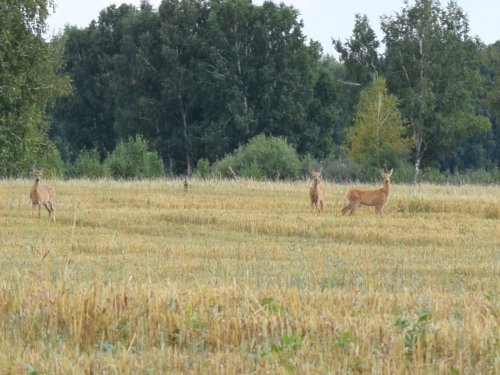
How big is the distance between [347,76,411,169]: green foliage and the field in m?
25.1

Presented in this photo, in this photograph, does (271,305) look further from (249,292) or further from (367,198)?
(367,198)

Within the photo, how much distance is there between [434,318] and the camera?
30.2 feet

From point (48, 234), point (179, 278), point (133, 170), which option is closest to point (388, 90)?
point (133, 170)

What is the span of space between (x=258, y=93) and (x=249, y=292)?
55104 mm

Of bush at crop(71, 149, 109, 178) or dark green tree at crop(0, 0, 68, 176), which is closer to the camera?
dark green tree at crop(0, 0, 68, 176)

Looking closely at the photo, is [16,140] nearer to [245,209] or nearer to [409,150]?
[245,209]

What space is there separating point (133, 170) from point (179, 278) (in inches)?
1496

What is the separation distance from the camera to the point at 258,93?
6456 cm

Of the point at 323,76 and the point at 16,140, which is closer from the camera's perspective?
the point at 16,140

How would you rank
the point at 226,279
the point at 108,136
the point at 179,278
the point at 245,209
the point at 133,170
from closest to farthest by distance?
the point at 226,279, the point at 179,278, the point at 245,209, the point at 133,170, the point at 108,136

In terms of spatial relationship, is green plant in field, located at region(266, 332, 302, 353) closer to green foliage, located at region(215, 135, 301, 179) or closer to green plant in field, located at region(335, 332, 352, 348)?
green plant in field, located at region(335, 332, 352, 348)

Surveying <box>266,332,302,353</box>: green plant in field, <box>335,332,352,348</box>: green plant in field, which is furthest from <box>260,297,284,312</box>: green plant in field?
<box>335,332,352,348</box>: green plant in field

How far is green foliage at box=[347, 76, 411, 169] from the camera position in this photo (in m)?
52.6

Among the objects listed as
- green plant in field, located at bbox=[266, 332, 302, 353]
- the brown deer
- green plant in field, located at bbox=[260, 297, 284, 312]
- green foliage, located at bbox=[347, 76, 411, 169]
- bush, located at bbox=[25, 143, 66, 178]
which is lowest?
green plant in field, located at bbox=[266, 332, 302, 353]
